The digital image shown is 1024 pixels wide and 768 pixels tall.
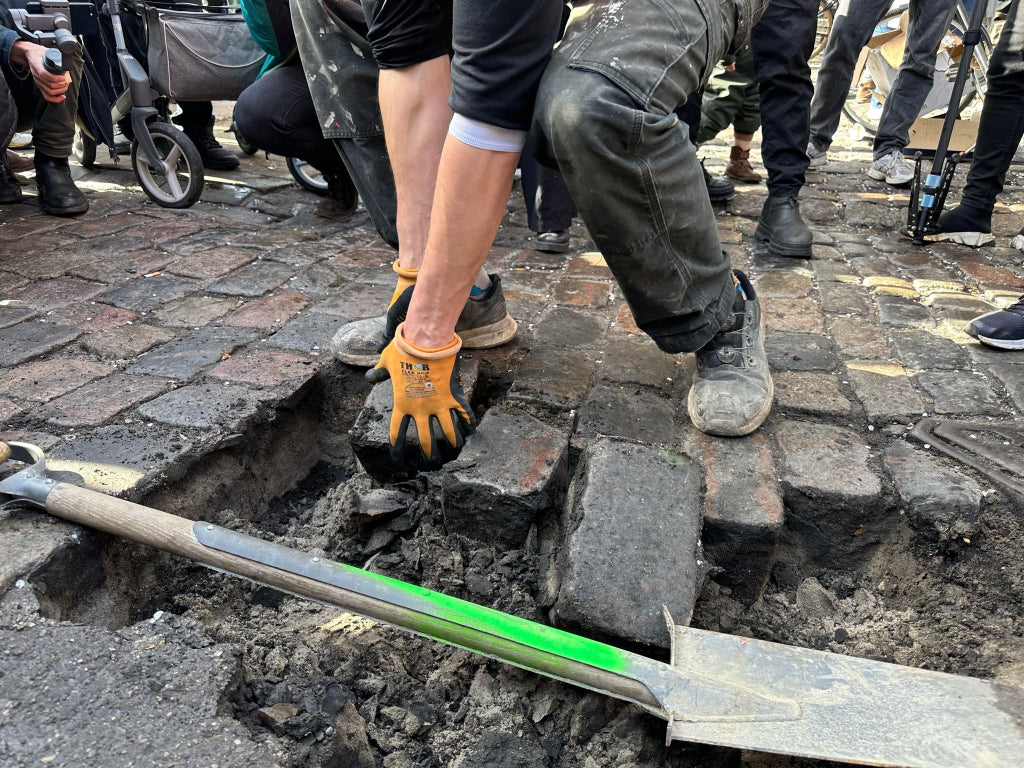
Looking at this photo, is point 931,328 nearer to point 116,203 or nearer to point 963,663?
point 963,663

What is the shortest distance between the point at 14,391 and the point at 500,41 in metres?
1.68

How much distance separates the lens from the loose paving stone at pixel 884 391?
2.06m

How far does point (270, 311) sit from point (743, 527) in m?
1.83

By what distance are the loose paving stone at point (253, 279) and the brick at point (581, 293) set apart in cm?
111

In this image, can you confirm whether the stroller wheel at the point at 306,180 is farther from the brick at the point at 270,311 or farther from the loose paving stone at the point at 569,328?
the loose paving stone at the point at 569,328

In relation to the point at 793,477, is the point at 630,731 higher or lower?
lower

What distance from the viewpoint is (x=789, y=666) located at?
138cm

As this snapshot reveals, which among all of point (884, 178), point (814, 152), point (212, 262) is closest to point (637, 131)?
point (212, 262)

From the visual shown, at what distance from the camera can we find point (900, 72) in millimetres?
4711

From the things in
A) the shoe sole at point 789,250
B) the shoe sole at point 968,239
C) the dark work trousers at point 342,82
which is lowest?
the shoe sole at point 968,239

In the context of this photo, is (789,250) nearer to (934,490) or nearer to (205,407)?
(934,490)


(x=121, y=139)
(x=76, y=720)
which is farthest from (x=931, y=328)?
(x=121, y=139)

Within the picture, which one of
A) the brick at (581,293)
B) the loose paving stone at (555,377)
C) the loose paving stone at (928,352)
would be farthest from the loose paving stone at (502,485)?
the loose paving stone at (928,352)

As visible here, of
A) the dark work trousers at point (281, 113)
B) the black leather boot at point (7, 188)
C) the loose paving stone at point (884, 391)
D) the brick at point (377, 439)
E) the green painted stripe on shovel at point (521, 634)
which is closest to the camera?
the green painted stripe on shovel at point (521, 634)
